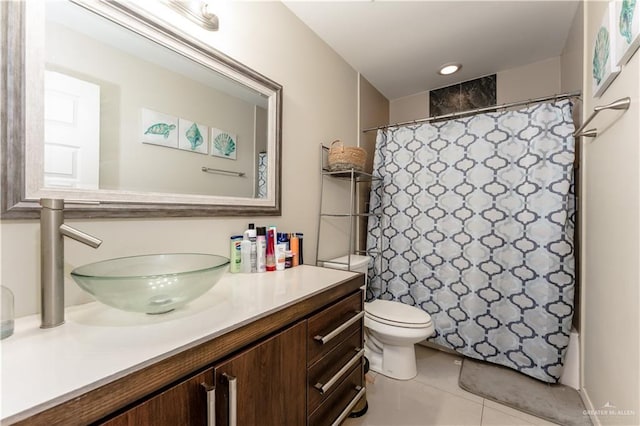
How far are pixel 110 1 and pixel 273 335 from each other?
123 cm

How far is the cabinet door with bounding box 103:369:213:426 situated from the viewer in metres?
0.50

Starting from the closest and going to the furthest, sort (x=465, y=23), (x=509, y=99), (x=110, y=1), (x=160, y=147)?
(x=110, y=1), (x=160, y=147), (x=465, y=23), (x=509, y=99)

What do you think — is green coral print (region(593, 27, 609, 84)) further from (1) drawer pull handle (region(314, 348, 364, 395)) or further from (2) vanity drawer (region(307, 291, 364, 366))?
(1) drawer pull handle (region(314, 348, 364, 395))

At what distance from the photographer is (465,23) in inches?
68.3

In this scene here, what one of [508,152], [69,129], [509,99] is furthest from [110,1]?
[509,99]

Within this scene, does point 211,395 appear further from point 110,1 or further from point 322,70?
point 322,70

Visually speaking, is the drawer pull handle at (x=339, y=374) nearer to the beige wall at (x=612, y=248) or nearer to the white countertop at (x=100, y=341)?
the white countertop at (x=100, y=341)

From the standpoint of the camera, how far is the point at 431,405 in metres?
1.52

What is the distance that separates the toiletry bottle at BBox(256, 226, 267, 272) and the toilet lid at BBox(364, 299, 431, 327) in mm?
896

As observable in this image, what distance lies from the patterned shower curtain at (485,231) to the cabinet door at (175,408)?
71.9 inches

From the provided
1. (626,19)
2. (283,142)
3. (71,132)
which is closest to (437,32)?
(626,19)

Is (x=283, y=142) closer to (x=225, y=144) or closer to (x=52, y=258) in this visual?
(x=225, y=144)

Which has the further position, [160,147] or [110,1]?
[160,147]

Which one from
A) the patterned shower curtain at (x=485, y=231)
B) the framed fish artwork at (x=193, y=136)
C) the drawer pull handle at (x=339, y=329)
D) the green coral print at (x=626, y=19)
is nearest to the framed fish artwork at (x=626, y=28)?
the green coral print at (x=626, y=19)
